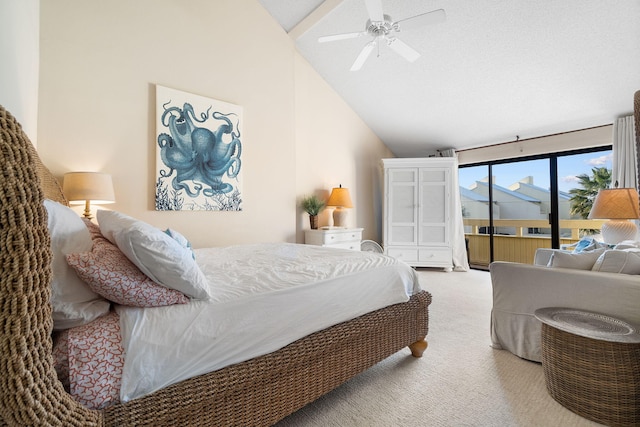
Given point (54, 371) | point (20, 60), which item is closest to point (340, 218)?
point (20, 60)

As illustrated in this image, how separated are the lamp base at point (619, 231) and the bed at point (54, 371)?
2.99m

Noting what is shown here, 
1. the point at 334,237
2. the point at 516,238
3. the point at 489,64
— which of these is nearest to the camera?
the point at 489,64

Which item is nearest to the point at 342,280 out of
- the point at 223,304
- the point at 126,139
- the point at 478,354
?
the point at 223,304

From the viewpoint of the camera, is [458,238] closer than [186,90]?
No

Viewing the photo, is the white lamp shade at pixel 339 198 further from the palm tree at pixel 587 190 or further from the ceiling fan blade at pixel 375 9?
the palm tree at pixel 587 190

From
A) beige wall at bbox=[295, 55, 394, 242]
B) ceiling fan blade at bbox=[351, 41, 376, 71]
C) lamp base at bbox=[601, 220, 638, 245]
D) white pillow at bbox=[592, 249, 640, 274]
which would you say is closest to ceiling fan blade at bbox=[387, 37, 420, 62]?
ceiling fan blade at bbox=[351, 41, 376, 71]

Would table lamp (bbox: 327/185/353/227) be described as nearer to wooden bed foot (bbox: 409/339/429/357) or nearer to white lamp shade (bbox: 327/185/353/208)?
white lamp shade (bbox: 327/185/353/208)

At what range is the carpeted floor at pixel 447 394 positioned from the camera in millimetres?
1455

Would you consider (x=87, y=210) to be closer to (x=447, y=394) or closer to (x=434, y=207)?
(x=447, y=394)

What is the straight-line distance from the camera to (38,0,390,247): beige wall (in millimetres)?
2479

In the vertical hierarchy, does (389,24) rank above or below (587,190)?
above

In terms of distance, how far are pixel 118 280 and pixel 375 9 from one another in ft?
8.31

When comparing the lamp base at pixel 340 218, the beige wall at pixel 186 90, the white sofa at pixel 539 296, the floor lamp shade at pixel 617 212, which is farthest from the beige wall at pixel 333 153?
the floor lamp shade at pixel 617 212

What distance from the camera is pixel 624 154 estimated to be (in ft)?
11.7
